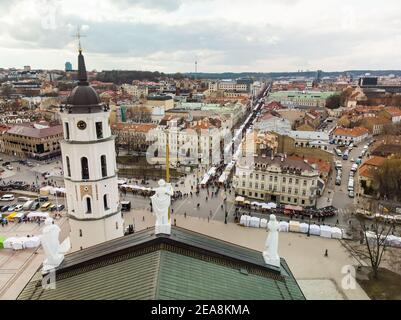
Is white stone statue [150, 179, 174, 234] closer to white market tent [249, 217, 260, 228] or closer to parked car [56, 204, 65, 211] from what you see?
white market tent [249, 217, 260, 228]

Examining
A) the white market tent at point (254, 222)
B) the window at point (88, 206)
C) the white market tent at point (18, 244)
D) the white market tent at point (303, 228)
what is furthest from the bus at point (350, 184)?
the white market tent at point (18, 244)

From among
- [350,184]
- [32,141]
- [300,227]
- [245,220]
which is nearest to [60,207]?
[245,220]

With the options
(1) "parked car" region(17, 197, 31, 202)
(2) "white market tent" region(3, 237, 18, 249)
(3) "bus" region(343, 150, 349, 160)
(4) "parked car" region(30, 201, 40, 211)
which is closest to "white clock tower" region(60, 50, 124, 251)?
(2) "white market tent" region(3, 237, 18, 249)

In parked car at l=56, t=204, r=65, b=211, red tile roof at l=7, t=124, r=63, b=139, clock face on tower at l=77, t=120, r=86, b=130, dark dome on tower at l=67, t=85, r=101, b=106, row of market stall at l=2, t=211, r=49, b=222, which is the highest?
dark dome on tower at l=67, t=85, r=101, b=106

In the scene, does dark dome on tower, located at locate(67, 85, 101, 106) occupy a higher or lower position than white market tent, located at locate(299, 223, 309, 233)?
higher

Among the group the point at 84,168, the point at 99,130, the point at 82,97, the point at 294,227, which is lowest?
the point at 294,227

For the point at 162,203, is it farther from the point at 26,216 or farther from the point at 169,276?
the point at 26,216

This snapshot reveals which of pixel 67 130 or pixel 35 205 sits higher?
pixel 67 130
